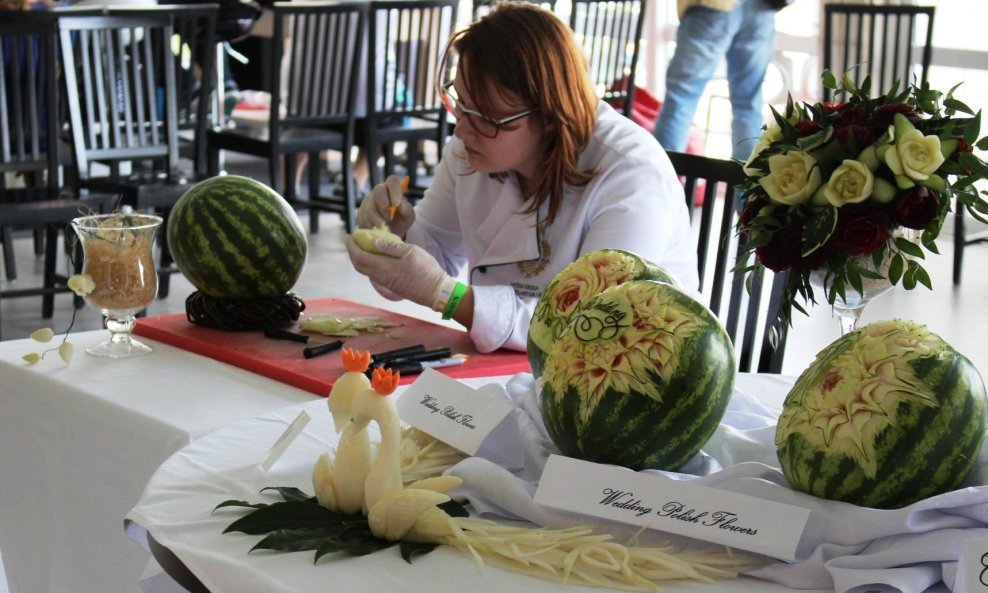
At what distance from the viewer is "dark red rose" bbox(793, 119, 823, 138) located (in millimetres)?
1269

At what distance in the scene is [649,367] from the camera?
98cm

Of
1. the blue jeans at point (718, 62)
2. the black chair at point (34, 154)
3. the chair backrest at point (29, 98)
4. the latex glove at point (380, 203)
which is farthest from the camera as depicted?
the blue jeans at point (718, 62)

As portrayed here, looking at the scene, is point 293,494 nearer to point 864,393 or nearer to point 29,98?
point 864,393

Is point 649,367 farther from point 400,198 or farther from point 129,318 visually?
point 400,198

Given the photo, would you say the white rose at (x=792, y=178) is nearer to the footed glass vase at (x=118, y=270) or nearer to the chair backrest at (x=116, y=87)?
the footed glass vase at (x=118, y=270)

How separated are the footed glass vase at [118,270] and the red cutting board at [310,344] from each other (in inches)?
3.2

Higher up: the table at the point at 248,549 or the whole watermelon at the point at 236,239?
the whole watermelon at the point at 236,239

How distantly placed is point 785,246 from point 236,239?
31.9 inches

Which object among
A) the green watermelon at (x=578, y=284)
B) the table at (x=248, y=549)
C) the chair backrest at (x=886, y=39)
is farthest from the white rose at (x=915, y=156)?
the chair backrest at (x=886, y=39)

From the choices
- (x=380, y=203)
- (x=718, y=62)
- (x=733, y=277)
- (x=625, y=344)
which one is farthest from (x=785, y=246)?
(x=718, y=62)

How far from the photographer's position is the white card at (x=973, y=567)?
0.82 metres

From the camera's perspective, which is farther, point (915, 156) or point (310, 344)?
point (310, 344)

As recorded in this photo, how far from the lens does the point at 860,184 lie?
3.98ft

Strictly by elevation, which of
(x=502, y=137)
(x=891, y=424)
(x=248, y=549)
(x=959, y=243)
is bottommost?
(x=959, y=243)
